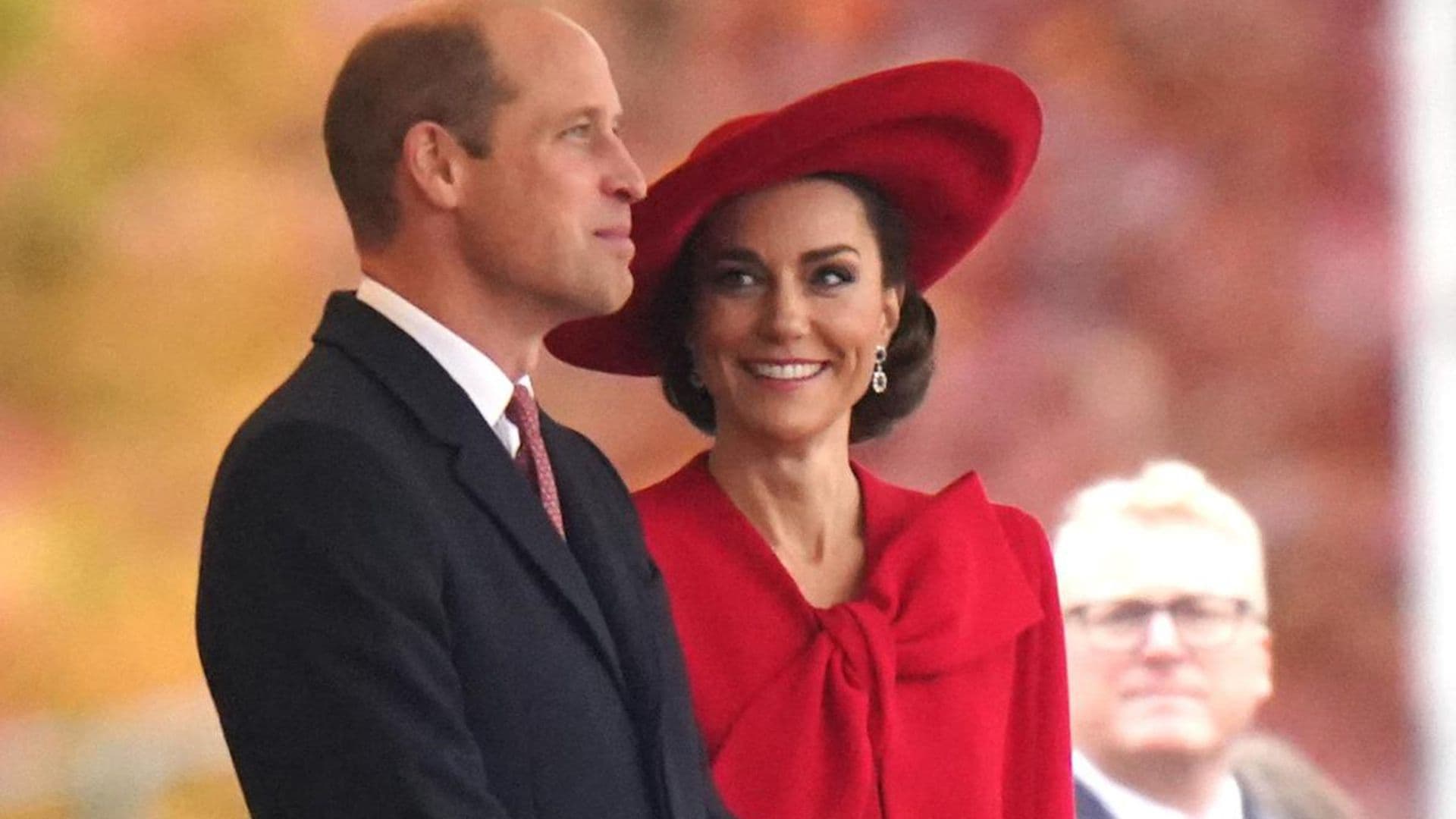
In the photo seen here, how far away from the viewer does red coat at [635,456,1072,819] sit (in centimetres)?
191

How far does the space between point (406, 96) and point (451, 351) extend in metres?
0.19

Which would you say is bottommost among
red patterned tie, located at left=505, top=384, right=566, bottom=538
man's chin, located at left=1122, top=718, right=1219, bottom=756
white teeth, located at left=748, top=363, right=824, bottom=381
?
red patterned tie, located at left=505, top=384, right=566, bottom=538

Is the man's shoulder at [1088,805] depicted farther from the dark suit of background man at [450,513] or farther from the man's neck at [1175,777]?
the dark suit of background man at [450,513]

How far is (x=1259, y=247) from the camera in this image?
2.79 m

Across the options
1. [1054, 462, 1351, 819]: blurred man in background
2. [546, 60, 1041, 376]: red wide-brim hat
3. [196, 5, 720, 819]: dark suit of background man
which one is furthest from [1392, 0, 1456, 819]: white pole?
[196, 5, 720, 819]: dark suit of background man

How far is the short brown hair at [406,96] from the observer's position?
1586mm

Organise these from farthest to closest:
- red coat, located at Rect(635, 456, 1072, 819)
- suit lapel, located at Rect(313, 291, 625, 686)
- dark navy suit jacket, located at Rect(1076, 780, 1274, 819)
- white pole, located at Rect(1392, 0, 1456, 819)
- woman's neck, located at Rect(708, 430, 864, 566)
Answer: white pole, located at Rect(1392, 0, 1456, 819)
dark navy suit jacket, located at Rect(1076, 780, 1274, 819)
woman's neck, located at Rect(708, 430, 864, 566)
red coat, located at Rect(635, 456, 1072, 819)
suit lapel, located at Rect(313, 291, 625, 686)

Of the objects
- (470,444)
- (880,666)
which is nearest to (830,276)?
(880,666)

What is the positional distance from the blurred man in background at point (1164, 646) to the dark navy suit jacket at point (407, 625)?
1.19m

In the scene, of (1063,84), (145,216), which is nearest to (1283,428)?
(1063,84)

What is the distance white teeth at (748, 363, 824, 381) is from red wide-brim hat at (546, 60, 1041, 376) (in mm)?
141

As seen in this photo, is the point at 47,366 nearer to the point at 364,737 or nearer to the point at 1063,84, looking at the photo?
the point at 364,737

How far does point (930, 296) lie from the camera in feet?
8.72

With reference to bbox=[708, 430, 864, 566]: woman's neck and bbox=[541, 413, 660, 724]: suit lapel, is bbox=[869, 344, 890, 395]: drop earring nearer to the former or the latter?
bbox=[708, 430, 864, 566]: woman's neck
